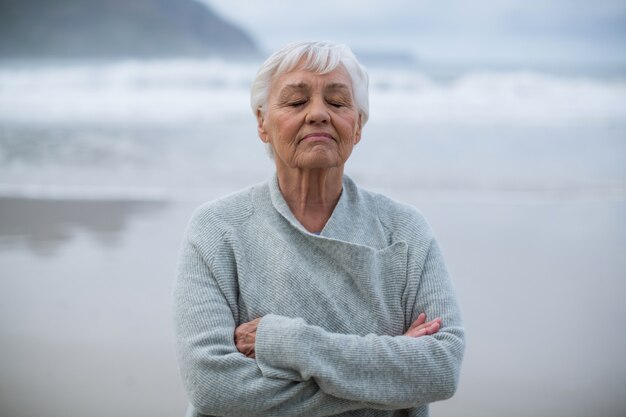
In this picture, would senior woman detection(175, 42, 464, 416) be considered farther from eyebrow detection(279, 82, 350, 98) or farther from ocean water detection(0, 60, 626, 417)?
ocean water detection(0, 60, 626, 417)

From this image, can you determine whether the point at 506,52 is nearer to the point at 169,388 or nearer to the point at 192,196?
the point at 192,196

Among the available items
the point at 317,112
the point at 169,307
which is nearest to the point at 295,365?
the point at 317,112

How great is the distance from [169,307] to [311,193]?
81.0 inches

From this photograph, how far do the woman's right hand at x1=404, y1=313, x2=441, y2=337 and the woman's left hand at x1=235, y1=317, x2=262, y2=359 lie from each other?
0.33m

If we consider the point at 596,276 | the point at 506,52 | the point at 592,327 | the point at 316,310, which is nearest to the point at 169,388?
the point at 316,310

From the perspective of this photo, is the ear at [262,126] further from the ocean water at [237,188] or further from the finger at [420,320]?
the ocean water at [237,188]

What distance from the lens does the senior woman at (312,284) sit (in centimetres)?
140

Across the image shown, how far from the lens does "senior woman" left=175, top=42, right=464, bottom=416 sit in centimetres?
140

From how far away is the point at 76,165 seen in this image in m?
6.24

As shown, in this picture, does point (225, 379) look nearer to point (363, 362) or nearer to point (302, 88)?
point (363, 362)

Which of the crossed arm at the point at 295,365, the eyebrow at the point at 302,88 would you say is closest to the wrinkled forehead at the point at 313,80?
the eyebrow at the point at 302,88

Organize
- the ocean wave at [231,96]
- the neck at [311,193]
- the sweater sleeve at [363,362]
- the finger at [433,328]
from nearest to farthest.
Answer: the sweater sleeve at [363,362]
the finger at [433,328]
the neck at [311,193]
the ocean wave at [231,96]

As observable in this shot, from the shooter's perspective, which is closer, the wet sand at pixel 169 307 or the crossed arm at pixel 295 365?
the crossed arm at pixel 295 365

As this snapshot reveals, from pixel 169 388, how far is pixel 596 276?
2.43 meters
